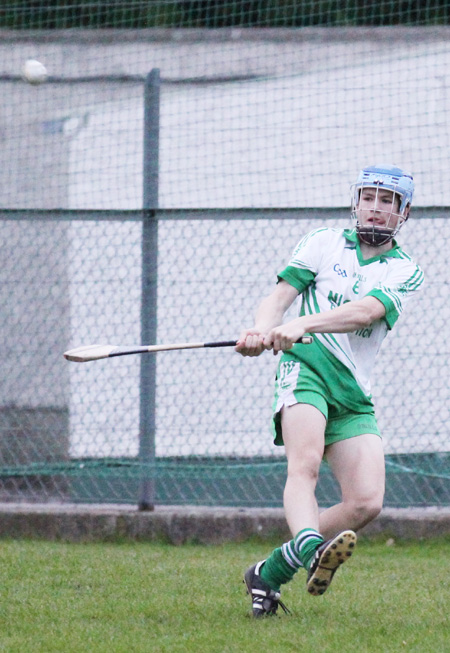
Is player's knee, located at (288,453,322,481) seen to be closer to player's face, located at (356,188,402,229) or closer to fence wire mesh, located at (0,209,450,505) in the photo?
player's face, located at (356,188,402,229)

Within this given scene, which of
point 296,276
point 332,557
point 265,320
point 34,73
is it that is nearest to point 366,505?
point 332,557

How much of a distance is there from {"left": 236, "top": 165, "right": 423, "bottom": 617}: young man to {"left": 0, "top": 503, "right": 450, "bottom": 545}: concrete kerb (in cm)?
202

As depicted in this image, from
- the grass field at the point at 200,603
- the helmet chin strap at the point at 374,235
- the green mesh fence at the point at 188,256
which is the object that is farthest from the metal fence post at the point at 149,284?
the helmet chin strap at the point at 374,235

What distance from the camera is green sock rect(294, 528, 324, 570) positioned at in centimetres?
396

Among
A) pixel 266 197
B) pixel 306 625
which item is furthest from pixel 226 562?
pixel 266 197

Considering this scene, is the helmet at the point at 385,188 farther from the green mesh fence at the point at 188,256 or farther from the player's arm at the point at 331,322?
the green mesh fence at the point at 188,256

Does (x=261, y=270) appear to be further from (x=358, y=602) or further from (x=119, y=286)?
(x=358, y=602)

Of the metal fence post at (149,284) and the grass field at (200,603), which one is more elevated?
the metal fence post at (149,284)

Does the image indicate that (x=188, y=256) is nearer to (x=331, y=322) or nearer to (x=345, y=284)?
(x=345, y=284)

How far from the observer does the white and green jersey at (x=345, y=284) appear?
4484 millimetres

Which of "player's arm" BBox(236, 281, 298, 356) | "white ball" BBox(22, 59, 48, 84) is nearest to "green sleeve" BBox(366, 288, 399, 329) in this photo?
"player's arm" BBox(236, 281, 298, 356)

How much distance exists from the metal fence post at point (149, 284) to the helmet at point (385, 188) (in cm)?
235

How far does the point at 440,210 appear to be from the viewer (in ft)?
21.5

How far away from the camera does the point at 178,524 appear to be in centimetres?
654
